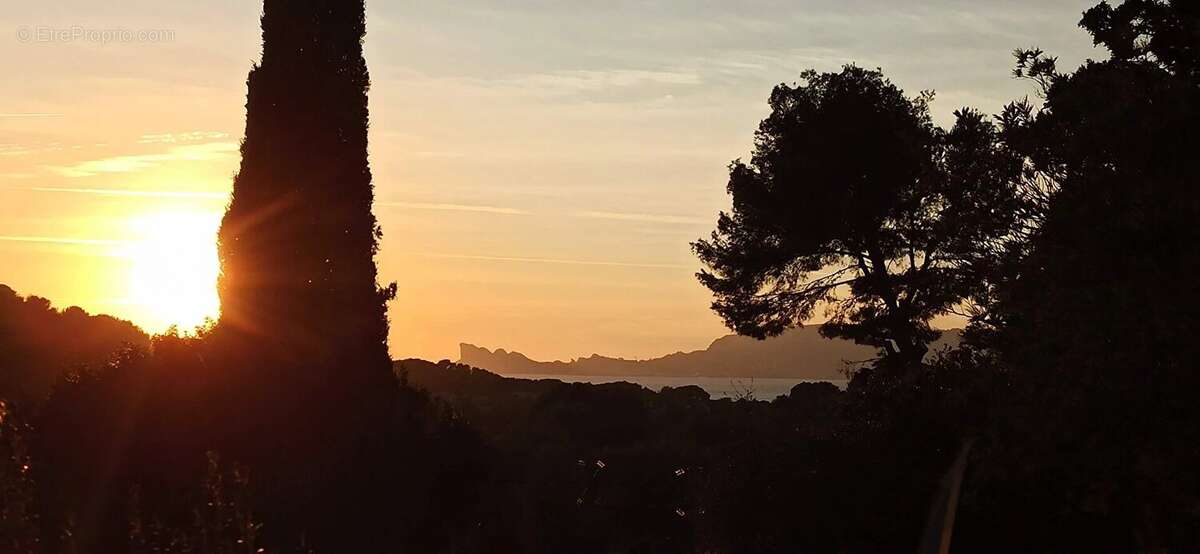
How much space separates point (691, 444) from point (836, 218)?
25.5ft

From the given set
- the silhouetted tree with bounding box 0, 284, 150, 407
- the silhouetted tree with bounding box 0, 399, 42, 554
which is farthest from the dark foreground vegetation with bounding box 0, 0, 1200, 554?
the silhouetted tree with bounding box 0, 284, 150, 407

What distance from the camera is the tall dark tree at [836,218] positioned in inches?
1329

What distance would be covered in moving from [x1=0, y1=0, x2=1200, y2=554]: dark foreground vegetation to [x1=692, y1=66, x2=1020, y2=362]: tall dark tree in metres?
2.08

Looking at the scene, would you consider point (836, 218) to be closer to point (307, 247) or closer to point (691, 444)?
point (691, 444)

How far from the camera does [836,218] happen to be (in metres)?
34.0

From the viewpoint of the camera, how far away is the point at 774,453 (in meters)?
18.9

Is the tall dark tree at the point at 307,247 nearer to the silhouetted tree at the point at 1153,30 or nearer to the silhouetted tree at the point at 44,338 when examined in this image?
the silhouetted tree at the point at 44,338

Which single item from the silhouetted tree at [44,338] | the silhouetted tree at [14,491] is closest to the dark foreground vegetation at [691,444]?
the silhouetted tree at [14,491]

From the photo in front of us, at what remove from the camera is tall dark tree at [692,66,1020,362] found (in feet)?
111

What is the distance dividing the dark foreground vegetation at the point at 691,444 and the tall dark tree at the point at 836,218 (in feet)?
6.83

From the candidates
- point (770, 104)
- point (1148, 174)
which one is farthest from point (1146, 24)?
point (770, 104)

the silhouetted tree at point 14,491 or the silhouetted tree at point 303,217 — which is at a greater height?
the silhouetted tree at point 303,217

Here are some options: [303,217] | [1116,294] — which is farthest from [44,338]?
[1116,294]

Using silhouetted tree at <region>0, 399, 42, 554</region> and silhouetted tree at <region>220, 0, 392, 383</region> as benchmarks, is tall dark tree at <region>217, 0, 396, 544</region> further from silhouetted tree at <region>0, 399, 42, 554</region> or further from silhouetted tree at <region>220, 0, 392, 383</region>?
silhouetted tree at <region>0, 399, 42, 554</region>
